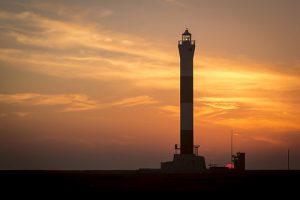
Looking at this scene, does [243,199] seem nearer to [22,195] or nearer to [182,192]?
[182,192]

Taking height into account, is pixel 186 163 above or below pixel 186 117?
below

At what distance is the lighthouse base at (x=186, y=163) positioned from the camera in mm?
73562

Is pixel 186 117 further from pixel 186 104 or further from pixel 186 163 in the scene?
pixel 186 163

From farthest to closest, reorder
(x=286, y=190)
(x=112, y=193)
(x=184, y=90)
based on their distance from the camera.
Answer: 1. (x=184, y=90)
2. (x=286, y=190)
3. (x=112, y=193)

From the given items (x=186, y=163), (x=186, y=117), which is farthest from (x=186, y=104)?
(x=186, y=163)

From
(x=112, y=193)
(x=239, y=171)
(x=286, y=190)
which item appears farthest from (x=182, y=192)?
(x=239, y=171)

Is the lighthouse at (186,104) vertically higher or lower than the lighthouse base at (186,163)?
higher

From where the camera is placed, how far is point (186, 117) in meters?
71.9

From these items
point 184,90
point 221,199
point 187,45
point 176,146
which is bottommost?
point 221,199

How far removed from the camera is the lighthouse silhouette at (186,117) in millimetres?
71812

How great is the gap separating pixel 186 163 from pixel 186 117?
6179 millimetres

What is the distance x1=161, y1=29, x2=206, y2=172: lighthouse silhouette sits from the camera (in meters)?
71.8

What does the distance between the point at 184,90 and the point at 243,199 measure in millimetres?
33913

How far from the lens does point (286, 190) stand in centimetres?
4734
